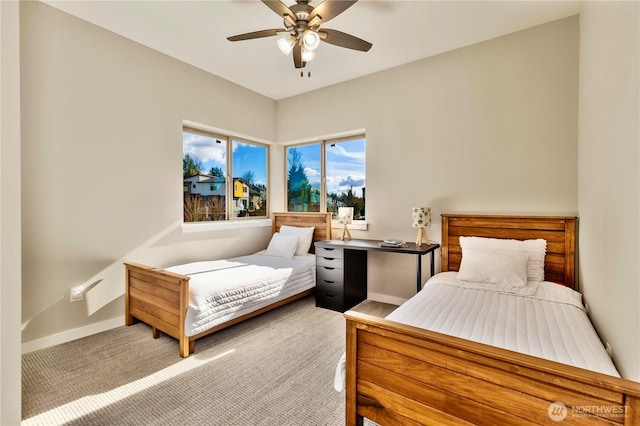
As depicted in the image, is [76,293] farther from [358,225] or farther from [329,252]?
[358,225]

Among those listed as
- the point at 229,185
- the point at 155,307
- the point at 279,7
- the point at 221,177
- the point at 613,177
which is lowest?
the point at 155,307

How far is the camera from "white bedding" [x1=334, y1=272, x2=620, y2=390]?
142cm

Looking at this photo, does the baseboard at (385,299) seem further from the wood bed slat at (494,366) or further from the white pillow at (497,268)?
the wood bed slat at (494,366)

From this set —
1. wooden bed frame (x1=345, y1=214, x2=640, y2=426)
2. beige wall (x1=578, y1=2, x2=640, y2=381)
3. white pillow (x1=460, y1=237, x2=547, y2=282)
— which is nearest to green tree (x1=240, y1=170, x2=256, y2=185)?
white pillow (x1=460, y1=237, x2=547, y2=282)

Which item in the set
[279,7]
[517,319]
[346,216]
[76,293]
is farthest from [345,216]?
[76,293]

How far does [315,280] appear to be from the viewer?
3.72 meters

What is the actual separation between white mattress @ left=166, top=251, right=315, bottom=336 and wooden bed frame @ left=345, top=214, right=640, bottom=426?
1426 millimetres

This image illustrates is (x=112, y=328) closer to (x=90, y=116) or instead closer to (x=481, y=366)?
(x=90, y=116)

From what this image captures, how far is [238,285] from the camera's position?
275 centimetres

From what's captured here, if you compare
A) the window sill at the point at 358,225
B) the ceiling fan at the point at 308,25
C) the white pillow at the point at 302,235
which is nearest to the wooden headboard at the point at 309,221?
the white pillow at the point at 302,235

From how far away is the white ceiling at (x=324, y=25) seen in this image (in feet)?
8.16

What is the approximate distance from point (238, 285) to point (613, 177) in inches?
107

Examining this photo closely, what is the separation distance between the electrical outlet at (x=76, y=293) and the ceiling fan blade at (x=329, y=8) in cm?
296

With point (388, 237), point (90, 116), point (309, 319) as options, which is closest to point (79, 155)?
point (90, 116)
